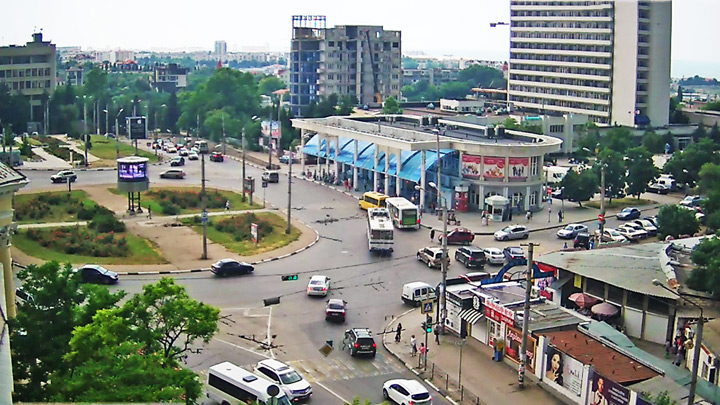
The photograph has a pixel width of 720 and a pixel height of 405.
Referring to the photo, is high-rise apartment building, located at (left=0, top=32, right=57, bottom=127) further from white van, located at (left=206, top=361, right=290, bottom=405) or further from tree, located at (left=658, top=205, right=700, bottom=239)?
white van, located at (left=206, top=361, right=290, bottom=405)

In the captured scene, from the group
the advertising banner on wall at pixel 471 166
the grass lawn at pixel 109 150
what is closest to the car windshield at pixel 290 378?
the advertising banner on wall at pixel 471 166

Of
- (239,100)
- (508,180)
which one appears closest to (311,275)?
(508,180)

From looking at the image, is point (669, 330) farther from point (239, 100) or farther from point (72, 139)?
point (239, 100)

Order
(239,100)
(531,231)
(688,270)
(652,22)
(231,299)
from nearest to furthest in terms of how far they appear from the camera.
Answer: (688,270), (231,299), (531,231), (652,22), (239,100)

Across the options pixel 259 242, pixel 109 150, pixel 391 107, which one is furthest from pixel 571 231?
pixel 109 150

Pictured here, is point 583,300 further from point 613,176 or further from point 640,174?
point 640,174
